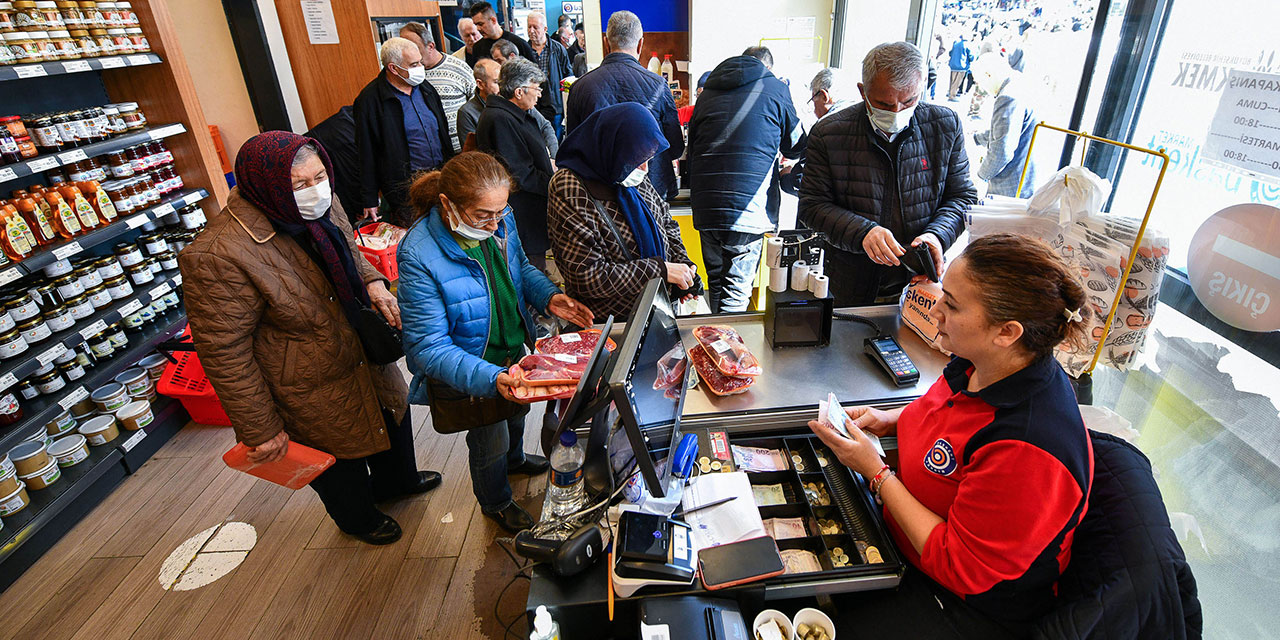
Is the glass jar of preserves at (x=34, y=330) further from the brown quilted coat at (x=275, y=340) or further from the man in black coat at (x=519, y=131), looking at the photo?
the man in black coat at (x=519, y=131)

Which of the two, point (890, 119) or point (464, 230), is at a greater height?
point (890, 119)

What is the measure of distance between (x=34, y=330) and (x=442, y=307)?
237 cm

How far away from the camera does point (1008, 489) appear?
119cm

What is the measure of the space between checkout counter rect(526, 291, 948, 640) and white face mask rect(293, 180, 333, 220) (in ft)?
3.63

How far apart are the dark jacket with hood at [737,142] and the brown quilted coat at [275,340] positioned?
2091 mm

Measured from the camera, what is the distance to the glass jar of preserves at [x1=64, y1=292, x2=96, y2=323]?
2.98m

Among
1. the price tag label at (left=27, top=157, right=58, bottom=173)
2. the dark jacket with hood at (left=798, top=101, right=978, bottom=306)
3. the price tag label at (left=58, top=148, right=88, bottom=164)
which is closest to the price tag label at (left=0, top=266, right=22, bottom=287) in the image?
the price tag label at (left=27, top=157, right=58, bottom=173)

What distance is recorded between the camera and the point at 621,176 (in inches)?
87.5

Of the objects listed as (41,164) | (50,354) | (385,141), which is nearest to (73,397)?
(50,354)

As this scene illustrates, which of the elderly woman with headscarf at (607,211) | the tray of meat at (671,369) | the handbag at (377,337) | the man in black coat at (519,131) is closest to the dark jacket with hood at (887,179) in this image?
the elderly woman with headscarf at (607,211)

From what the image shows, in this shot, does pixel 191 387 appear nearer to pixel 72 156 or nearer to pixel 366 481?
pixel 72 156

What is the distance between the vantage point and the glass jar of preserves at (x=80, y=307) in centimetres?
298

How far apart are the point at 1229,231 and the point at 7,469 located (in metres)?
4.77

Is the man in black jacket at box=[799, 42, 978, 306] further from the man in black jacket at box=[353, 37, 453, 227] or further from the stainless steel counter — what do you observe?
the man in black jacket at box=[353, 37, 453, 227]
